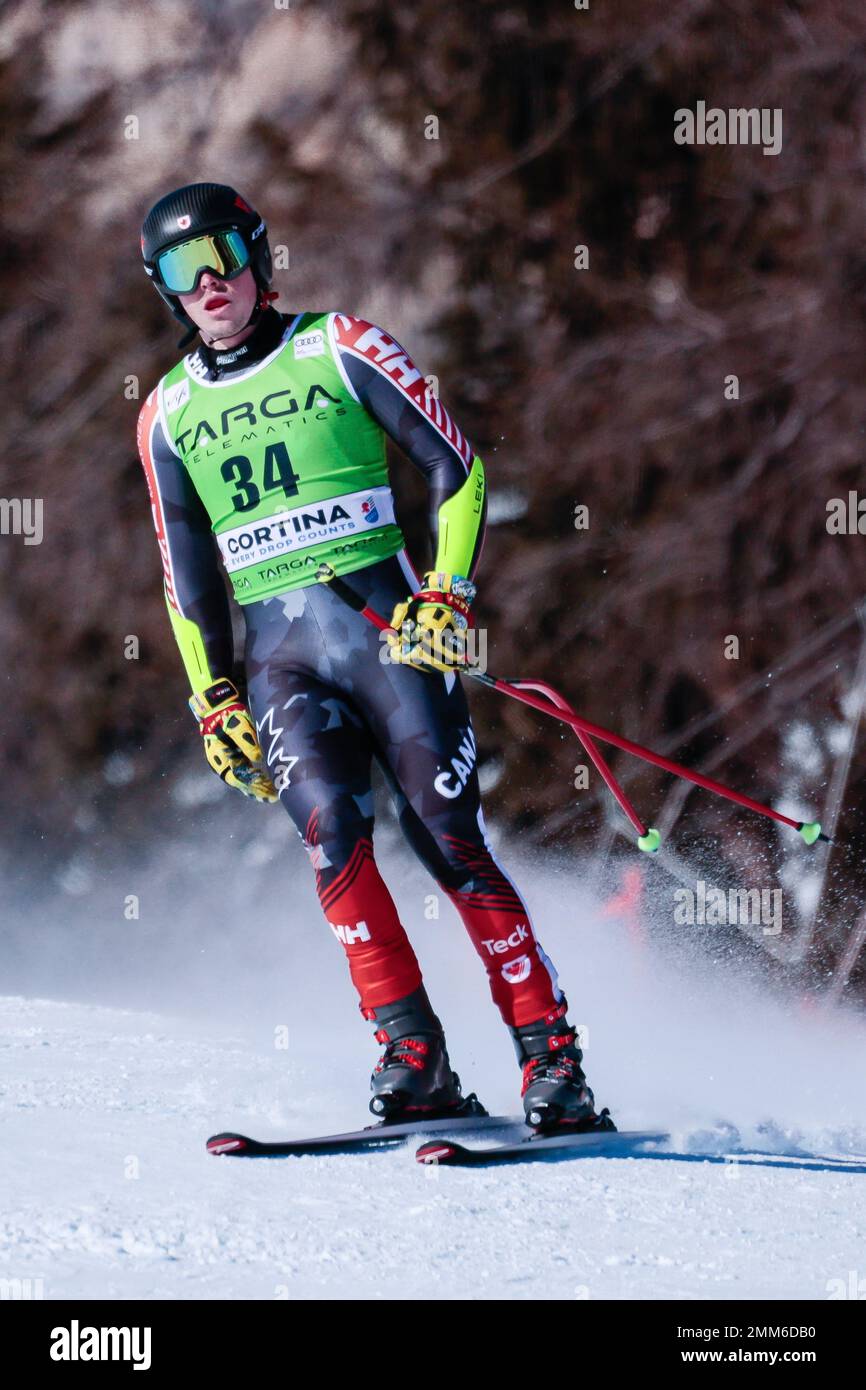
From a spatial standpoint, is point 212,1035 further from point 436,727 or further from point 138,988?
point 138,988

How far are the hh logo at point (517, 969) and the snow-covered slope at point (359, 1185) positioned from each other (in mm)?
423

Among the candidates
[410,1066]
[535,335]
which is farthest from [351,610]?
[535,335]

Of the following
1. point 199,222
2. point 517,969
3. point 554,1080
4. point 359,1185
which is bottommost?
point 359,1185

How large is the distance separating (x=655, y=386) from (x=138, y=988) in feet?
14.4

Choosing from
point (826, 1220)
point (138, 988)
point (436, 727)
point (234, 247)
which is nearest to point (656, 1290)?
point (826, 1220)

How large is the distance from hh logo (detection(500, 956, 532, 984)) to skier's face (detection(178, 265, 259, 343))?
153 cm

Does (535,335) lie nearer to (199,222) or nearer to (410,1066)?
(199,222)

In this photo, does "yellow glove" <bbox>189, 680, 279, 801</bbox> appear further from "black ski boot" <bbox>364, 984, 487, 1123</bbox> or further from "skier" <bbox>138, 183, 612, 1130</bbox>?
"black ski boot" <bbox>364, 984, 487, 1123</bbox>

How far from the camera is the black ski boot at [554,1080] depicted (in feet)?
11.7

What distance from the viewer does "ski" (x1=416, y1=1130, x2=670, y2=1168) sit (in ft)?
11.0

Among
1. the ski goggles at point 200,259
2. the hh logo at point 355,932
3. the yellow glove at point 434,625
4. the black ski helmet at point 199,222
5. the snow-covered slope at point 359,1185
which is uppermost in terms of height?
the black ski helmet at point 199,222

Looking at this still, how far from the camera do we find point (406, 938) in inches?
143

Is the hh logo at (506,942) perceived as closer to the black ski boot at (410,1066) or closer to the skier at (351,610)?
the skier at (351,610)

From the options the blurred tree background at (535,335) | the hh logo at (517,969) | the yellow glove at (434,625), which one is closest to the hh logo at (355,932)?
the hh logo at (517,969)
